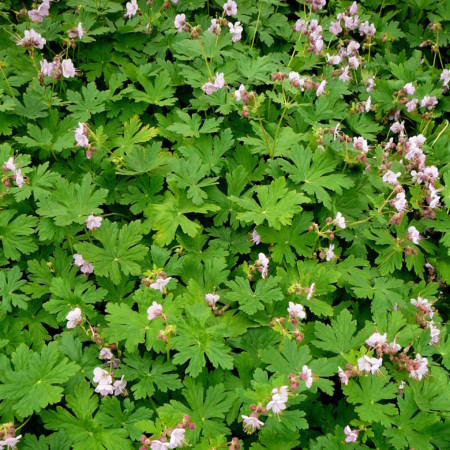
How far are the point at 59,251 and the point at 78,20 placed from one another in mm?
2202

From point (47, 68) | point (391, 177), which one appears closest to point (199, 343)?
point (391, 177)

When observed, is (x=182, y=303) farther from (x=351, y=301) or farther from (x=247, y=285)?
(x=351, y=301)

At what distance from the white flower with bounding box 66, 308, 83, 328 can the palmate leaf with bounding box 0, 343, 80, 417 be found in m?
0.14

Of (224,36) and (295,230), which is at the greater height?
(224,36)

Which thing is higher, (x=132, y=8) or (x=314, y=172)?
(x=132, y=8)

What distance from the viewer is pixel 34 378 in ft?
8.61

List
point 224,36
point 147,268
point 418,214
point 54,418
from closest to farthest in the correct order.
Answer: point 54,418 < point 147,268 < point 418,214 < point 224,36

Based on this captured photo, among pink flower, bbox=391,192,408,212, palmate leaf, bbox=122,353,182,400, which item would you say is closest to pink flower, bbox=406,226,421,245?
pink flower, bbox=391,192,408,212

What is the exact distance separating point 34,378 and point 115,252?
34.0 inches

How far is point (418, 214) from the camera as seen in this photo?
12.6 feet

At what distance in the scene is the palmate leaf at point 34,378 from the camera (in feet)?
8.34

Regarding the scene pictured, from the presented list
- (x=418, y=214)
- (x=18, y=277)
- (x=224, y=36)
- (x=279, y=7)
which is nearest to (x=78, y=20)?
(x=224, y=36)

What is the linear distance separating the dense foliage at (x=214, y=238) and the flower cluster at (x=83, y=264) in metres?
0.06

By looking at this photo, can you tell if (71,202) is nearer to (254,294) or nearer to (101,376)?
(101,376)
